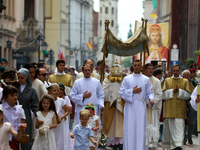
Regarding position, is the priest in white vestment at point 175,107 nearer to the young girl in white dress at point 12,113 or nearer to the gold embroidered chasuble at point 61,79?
the gold embroidered chasuble at point 61,79

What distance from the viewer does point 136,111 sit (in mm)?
9438

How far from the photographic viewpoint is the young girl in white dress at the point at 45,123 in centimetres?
737

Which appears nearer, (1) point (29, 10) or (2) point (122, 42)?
(2) point (122, 42)

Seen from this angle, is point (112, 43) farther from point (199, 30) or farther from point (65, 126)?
point (199, 30)

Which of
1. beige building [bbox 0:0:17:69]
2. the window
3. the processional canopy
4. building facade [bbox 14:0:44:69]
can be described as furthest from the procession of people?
the window

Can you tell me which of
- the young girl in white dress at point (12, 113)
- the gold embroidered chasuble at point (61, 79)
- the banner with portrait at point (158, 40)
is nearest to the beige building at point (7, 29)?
the banner with portrait at point (158, 40)

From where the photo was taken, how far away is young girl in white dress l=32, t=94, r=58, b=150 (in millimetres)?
7371

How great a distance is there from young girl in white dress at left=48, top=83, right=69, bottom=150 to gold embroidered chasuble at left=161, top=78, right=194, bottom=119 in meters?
3.65

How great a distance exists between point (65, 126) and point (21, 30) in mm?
36853

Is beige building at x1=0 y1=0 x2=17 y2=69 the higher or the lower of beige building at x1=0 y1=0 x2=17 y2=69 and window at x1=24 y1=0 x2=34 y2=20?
the lower

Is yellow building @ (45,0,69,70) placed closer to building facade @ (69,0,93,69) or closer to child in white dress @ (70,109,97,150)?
building facade @ (69,0,93,69)

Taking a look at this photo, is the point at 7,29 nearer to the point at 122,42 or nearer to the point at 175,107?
the point at 122,42

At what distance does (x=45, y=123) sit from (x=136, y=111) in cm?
267

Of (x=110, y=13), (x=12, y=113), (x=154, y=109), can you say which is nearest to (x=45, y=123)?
(x=12, y=113)
